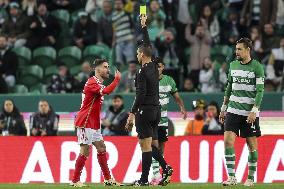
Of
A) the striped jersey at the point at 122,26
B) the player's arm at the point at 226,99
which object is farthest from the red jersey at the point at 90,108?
the striped jersey at the point at 122,26

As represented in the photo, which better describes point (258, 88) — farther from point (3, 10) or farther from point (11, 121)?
point (3, 10)

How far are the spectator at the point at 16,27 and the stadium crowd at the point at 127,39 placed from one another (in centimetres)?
2

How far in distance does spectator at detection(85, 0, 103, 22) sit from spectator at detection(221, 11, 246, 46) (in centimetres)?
296

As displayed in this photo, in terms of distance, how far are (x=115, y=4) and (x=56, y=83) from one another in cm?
249

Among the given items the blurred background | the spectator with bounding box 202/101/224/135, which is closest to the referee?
the spectator with bounding box 202/101/224/135

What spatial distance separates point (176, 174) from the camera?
21297 millimetres

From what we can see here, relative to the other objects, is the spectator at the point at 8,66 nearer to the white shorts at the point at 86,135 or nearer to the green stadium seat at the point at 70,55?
the green stadium seat at the point at 70,55

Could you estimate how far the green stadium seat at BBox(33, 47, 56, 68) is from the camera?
26.7 m

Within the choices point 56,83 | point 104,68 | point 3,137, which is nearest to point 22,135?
point 3,137

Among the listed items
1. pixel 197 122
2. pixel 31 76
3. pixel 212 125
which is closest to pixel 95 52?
pixel 31 76

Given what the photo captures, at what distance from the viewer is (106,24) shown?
26703mm

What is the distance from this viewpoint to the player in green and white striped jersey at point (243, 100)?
1652 cm

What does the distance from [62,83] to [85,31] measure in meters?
1.97

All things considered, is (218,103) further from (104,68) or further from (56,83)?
(104,68)
